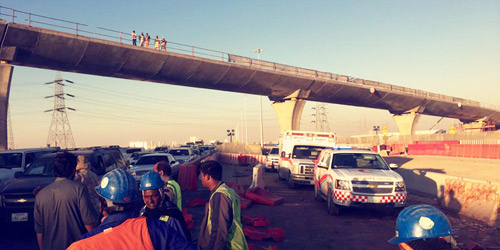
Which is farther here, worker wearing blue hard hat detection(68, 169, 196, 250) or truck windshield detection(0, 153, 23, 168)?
truck windshield detection(0, 153, 23, 168)

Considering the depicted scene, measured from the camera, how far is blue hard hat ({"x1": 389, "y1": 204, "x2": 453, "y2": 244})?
8.98 feet

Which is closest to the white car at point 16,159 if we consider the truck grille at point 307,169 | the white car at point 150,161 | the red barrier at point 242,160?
the white car at point 150,161

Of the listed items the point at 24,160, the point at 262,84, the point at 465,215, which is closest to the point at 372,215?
the point at 465,215

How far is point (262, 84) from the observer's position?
42688 mm

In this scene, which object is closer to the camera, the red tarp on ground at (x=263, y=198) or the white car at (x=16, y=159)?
the white car at (x=16, y=159)

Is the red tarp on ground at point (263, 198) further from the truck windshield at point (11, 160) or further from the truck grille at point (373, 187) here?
the truck windshield at point (11, 160)

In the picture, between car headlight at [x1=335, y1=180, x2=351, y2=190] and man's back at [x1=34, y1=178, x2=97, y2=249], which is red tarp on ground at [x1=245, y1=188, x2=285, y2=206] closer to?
car headlight at [x1=335, y1=180, x2=351, y2=190]

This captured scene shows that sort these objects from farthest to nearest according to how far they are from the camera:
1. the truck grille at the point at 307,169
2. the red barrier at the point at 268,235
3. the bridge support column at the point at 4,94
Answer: the bridge support column at the point at 4,94
the truck grille at the point at 307,169
the red barrier at the point at 268,235

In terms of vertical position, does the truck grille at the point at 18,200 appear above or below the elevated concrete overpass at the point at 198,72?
below

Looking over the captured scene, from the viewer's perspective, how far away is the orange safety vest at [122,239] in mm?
1778

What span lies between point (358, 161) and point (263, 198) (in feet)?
12.1

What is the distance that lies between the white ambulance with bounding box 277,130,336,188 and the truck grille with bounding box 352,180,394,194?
612cm

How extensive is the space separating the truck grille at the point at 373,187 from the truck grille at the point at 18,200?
8.49 metres

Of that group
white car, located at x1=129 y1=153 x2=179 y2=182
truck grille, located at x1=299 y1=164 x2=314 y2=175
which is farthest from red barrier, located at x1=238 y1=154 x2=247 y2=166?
truck grille, located at x1=299 y1=164 x2=314 y2=175
